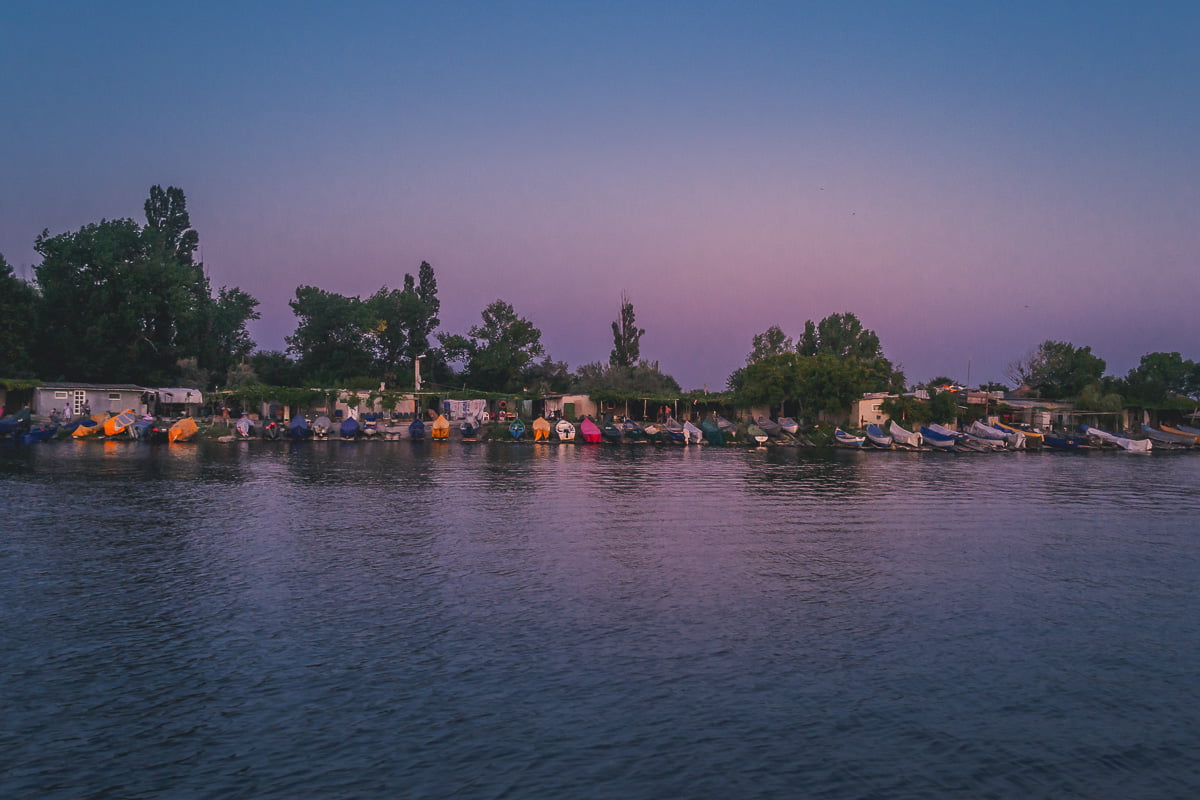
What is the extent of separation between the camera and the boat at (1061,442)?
65875mm

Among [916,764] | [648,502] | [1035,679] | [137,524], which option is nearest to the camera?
[916,764]

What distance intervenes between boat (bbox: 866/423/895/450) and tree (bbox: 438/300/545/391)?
37115 millimetres

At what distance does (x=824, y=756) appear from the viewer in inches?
371

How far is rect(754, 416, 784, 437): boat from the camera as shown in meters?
66.6

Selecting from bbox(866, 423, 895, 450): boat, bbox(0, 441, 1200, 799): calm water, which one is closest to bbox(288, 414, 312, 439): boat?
bbox(0, 441, 1200, 799): calm water

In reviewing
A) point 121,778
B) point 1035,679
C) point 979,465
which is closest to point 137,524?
point 121,778

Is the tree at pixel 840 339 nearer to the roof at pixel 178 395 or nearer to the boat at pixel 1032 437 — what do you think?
the boat at pixel 1032 437

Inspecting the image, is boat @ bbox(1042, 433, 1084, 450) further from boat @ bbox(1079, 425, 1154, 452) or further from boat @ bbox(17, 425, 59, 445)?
boat @ bbox(17, 425, 59, 445)

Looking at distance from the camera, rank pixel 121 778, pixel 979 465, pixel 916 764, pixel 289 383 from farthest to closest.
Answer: pixel 289 383, pixel 979 465, pixel 916 764, pixel 121 778

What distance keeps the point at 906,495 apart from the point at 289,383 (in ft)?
207

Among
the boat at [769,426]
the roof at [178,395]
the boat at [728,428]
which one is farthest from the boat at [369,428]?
the boat at [769,426]

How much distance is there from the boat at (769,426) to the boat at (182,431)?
44703 millimetres

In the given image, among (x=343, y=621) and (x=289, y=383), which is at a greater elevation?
(x=289, y=383)

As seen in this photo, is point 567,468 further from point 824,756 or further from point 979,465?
point 824,756
